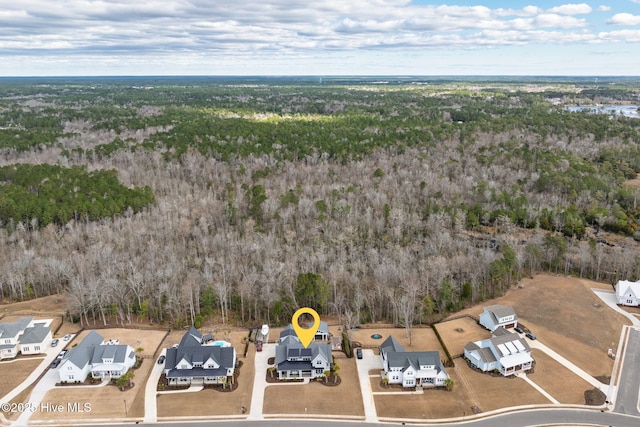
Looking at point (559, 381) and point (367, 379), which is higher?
point (559, 381)

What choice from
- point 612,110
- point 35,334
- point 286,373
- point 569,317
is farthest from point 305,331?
point 612,110

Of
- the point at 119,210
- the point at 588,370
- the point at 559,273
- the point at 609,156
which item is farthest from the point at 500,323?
the point at 609,156

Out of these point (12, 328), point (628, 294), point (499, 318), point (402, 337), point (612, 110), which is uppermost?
point (612, 110)

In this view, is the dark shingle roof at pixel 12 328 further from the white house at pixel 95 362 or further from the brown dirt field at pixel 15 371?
the white house at pixel 95 362

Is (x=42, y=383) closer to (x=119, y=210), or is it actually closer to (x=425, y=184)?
(x=119, y=210)

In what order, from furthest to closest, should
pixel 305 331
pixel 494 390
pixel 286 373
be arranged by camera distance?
pixel 305 331 < pixel 286 373 < pixel 494 390

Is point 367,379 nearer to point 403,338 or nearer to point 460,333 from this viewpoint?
point 403,338

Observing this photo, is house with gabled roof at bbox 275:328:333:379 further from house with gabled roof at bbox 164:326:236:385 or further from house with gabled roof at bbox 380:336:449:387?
house with gabled roof at bbox 380:336:449:387
